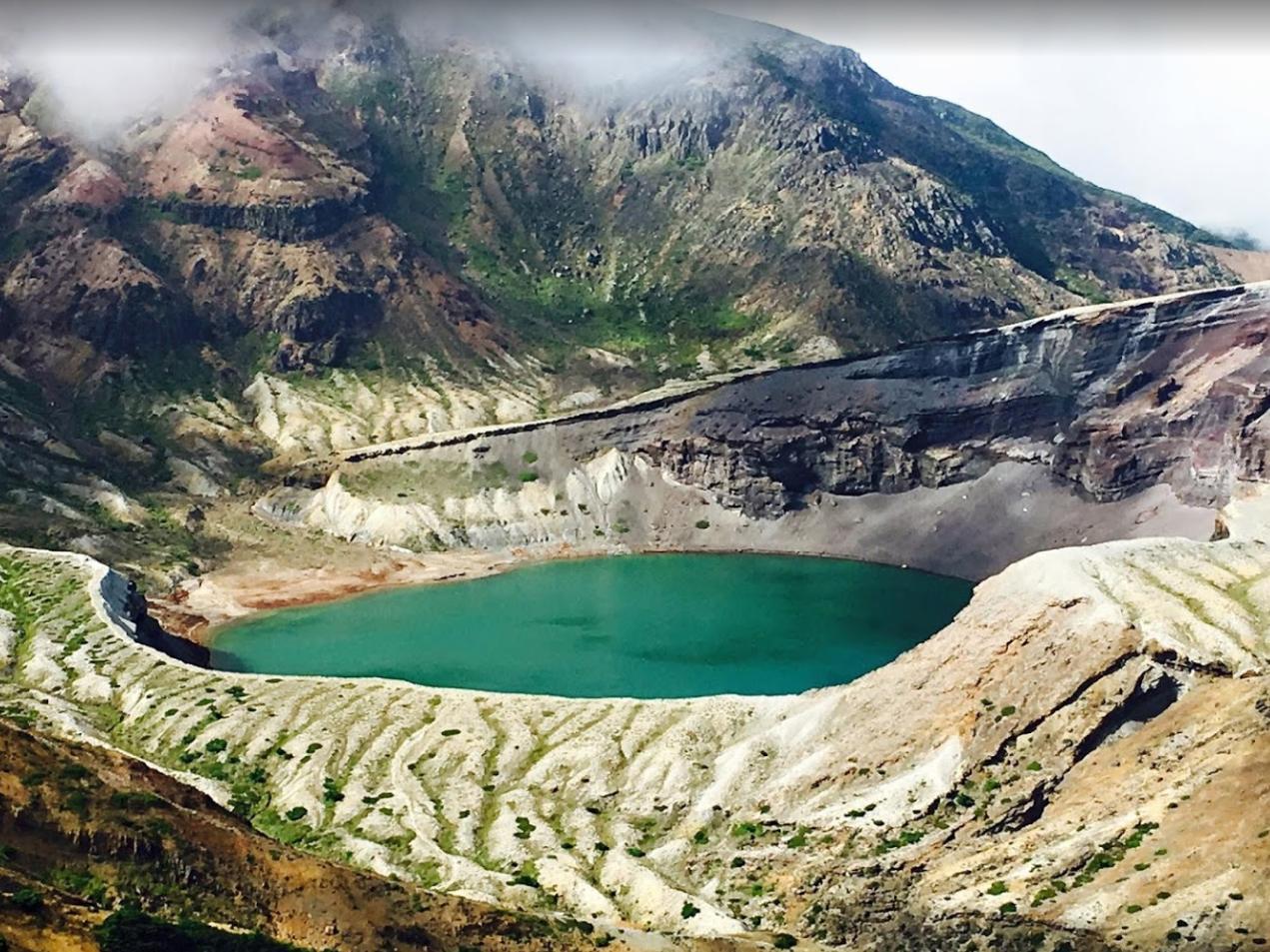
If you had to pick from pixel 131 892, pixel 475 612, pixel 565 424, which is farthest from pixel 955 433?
pixel 131 892

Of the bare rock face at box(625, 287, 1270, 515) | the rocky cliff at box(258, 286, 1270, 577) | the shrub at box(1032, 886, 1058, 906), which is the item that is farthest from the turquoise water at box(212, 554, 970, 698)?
the shrub at box(1032, 886, 1058, 906)

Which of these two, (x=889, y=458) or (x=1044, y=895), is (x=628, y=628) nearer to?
(x=889, y=458)

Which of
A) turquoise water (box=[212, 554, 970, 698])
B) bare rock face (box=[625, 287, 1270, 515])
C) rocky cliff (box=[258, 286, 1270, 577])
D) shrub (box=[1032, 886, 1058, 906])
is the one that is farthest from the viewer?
bare rock face (box=[625, 287, 1270, 515])

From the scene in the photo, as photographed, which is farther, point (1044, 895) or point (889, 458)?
point (889, 458)

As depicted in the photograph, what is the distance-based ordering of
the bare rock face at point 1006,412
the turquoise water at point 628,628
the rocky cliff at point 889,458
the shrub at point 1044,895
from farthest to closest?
the bare rock face at point 1006,412
the rocky cliff at point 889,458
the turquoise water at point 628,628
the shrub at point 1044,895

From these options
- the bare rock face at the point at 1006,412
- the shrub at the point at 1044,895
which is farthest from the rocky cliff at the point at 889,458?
the shrub at the point at 1044,895

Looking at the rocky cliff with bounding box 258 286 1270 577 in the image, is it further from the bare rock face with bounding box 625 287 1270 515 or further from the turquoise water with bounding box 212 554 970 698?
the turquoise water with bounding box 212 554 970 698

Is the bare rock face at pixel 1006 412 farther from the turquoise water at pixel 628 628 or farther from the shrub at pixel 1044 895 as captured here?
the shrub at pixel 1044 895

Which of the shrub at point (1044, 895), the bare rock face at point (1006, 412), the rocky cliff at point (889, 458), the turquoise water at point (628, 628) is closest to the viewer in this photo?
the shrub at point (1044, 895)

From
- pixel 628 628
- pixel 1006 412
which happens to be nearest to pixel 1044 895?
pixel 628 628
